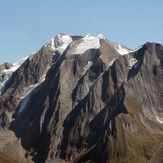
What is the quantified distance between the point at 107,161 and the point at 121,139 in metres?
14.1

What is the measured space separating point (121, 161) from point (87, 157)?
19.9 metres

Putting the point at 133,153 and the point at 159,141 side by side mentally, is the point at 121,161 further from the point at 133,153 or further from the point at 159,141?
the point at 159,141

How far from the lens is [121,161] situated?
184 meters

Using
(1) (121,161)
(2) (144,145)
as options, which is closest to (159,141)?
(2) (144,145)

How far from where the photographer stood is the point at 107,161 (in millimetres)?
188500

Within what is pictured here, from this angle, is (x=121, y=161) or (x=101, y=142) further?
(x=101, y=142)

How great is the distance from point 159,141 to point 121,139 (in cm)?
1862

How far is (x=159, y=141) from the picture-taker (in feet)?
654

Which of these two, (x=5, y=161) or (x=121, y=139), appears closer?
(x=5, y=161)

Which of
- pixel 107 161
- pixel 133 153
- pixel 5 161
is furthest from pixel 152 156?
pixel 5 161

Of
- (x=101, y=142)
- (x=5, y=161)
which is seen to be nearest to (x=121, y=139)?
(x=101, y=142)

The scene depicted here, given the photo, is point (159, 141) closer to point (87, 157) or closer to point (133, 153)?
point (133, 153)

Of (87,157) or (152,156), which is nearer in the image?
(152,156)

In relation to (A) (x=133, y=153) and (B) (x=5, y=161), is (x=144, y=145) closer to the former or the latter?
(A) (x=133, y=153)
